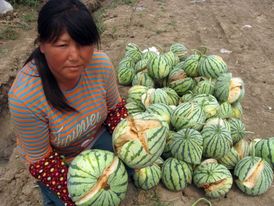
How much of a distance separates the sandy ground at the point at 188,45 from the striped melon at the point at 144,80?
41 cm

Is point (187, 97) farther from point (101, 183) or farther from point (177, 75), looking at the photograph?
point (101, 183)

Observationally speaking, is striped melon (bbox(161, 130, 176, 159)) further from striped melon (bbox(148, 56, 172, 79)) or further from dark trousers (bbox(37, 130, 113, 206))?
striped melon (bbox(148, 56, 172, 79))

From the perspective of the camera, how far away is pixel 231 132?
3.07 m

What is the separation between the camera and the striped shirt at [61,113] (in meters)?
2.16

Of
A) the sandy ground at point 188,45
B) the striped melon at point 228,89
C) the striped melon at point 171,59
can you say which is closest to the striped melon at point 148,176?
the sandy ground at point 188,45

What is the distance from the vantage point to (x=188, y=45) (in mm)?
5766

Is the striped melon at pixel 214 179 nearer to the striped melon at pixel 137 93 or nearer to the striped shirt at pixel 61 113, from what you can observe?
the striped shirt at pixel 61 113

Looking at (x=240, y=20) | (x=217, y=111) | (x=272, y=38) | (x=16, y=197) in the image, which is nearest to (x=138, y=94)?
(x=217, y=111)

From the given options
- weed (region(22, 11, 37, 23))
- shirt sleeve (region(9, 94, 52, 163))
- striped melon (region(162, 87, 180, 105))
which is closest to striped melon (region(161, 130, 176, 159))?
striped melon (region(162, 87, 180, 105))

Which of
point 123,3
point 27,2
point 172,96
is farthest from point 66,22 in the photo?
point 27,2

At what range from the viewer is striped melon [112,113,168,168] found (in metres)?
2.10

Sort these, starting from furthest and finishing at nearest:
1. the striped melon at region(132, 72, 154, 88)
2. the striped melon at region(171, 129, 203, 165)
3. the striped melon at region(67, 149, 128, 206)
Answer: the striped melon at region(132, 72, 154, 88) < the striped melon at region(171, 129, 203, 165) < the striped melon at region(67, 149, 128, 206)

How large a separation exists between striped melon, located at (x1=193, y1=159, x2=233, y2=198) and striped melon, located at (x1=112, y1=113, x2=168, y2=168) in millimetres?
798

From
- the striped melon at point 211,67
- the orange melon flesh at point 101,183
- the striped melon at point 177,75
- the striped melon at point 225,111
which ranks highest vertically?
the orange melon flesh at point 101,183
